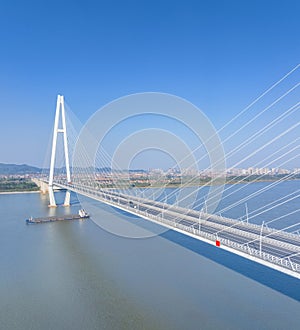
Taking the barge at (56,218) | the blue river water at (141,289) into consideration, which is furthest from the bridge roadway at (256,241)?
the barge at (56,218)

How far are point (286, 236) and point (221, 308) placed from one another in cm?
125

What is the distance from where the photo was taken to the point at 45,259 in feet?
16.5

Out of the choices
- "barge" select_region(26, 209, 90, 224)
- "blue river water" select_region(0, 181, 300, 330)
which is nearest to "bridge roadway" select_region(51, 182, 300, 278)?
"blue river water" select_region(0, 181, 300, 330)

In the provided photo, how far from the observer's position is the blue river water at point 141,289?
9.73ft

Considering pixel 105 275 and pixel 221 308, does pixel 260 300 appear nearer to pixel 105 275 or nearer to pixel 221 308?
pixel 221 308

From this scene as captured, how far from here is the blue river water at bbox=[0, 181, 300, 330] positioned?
9.73ft

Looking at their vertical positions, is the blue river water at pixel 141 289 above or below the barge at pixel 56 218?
below

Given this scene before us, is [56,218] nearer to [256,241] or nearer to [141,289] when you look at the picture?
[141,289]

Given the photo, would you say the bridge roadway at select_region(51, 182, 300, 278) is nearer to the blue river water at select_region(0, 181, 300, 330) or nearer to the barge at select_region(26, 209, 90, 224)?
the blue river water at select_region(0, 181, 300, 330)

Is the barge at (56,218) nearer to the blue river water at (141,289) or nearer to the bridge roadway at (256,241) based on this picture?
the blue river water at (141,289)

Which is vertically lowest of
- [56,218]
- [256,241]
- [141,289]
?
[141,289]

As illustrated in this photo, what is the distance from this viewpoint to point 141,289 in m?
3.64

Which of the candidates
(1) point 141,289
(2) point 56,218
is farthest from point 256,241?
(2) point 56,218

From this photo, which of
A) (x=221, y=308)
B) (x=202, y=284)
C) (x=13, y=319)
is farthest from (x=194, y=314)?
(x=13, y=319)
